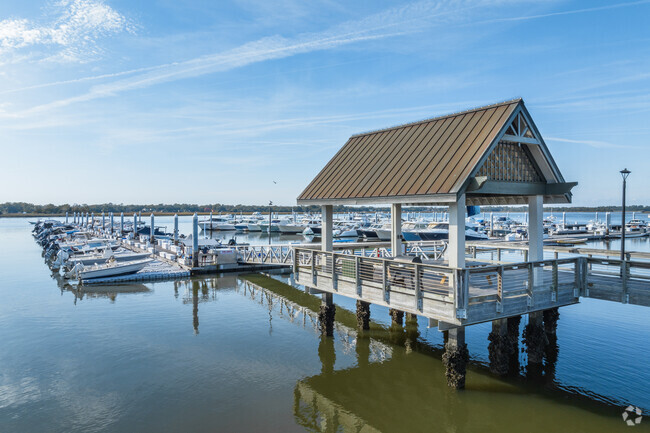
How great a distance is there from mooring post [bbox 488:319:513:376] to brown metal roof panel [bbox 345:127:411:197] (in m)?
5.85

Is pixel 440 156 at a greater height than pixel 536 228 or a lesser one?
greater

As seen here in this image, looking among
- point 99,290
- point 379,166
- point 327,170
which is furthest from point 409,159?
point 99,290

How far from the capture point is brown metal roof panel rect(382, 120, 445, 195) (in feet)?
43.0

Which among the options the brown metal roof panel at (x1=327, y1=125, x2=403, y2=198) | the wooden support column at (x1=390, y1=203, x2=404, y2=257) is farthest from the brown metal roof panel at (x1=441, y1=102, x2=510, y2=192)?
the wooden support column at (x1=390, y1=203, x2=404, y2=257)

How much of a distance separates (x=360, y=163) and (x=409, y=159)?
2.58m

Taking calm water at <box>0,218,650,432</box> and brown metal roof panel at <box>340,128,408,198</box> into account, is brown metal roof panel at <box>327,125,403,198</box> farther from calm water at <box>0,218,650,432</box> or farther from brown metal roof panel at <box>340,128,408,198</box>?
calm water at <box>0,218,650,432</box>

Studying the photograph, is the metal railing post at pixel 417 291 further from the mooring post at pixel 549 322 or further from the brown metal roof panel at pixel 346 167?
the mooring post at pixel 549 322

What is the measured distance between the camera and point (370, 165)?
1530 centimetres

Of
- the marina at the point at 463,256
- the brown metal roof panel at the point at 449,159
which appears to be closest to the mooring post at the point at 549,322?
the marina at the point at 463,256

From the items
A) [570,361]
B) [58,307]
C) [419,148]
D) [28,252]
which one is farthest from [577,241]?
[28,252]

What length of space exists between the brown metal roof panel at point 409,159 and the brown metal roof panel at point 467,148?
4.80 ft

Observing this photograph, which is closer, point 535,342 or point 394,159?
point 535,342

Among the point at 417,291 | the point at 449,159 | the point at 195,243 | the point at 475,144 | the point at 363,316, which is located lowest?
the point at 363,316

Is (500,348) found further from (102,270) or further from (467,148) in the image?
(102,270)
